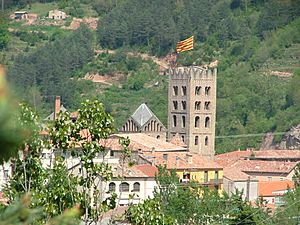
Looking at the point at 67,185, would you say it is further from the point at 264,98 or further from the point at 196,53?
the point at 196,53

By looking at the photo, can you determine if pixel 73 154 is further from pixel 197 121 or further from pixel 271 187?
pixel 197 121

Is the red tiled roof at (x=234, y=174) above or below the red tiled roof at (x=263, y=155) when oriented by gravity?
below

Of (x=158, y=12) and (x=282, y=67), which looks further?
(x=158, y=12)

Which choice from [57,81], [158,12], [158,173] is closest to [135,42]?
[158,12]

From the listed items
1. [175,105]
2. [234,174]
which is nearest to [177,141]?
[175,105]

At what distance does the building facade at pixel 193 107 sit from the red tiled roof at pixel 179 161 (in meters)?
10.1

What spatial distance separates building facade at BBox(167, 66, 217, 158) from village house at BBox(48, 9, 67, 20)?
45.1 m

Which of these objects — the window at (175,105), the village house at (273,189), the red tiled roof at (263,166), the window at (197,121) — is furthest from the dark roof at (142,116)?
the village house at (273,189)

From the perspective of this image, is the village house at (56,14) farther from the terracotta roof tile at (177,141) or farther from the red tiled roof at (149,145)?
the red tiled roof at (149,145)

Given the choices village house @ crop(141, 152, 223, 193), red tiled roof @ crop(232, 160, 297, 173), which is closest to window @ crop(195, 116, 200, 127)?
red tiled roof @ crop(232, 160, 297, 173)

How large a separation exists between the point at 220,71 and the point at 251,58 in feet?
10.9

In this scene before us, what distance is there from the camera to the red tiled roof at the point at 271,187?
5049cm

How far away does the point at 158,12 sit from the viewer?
373 feet

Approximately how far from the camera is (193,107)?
6838cm
